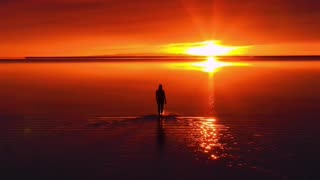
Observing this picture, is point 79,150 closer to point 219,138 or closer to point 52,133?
point 52,133

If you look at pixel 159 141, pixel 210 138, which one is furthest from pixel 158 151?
pixel 210 138

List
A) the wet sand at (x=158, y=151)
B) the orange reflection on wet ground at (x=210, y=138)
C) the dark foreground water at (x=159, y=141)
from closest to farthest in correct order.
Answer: the wet sand at (x=158, y=151) < the dark foreground water at (x=159, y=141) < the orange reflection on wet ground at (x=210, y=138)

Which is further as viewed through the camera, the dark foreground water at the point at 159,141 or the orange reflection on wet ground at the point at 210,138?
the orange reflection on wet ground at the point at 210,138

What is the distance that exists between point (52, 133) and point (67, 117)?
6.54 metres

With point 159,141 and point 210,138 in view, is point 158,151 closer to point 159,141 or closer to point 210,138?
point 159,141

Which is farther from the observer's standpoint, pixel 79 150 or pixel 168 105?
pixel 168 105

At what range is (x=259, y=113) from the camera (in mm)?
34094

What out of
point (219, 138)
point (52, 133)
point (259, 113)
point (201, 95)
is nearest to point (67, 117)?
point (52, 133)

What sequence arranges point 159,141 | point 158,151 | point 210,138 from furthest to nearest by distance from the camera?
point 210,138 < point 159,141 < point 158,151

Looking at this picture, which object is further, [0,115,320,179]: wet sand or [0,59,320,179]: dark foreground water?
[0,59,320,179]: dark foreground water

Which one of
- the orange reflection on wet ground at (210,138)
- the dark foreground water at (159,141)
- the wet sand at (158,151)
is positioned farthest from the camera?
the orange reflection on wet ground at (210,138)

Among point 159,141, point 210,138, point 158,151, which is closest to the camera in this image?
point 158,151

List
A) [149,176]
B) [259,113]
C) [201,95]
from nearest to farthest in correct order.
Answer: [149,176]
[259,113]
[201,95]

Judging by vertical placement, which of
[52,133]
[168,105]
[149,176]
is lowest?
[149,176]
